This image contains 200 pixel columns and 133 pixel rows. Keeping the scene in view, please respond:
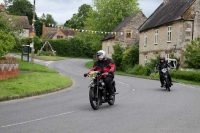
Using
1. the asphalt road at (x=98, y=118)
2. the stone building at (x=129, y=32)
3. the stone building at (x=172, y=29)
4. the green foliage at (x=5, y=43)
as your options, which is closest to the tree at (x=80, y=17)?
the stone building at (x=129, y=32)

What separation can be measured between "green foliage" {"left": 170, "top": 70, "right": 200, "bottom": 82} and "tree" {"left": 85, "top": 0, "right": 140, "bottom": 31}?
109 ft

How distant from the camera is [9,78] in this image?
19188 millimetres

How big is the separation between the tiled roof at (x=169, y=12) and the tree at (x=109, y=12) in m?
17.8

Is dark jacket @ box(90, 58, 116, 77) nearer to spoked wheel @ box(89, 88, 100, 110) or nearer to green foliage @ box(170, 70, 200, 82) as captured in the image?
spoked wheel @ box(89, 88, 100, 110)

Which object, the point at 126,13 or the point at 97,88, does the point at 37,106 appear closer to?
the point at 97,88

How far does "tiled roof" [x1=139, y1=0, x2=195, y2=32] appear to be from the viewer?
3469 cm

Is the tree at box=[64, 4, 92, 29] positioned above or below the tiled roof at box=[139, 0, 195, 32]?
above

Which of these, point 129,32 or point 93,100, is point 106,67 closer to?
point 93,100

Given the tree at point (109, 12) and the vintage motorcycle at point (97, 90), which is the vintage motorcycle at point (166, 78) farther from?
the tree at point (109, 12)

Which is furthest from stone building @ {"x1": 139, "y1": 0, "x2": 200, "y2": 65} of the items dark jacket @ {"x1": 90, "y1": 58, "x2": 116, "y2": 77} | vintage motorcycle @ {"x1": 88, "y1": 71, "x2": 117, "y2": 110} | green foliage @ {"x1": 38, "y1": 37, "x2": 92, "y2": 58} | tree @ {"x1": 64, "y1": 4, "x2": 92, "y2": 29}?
tree @ {"x1": 64, "y1": 4, "x2": 92, "y2": 29}

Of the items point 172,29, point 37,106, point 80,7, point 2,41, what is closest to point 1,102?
point 37,106

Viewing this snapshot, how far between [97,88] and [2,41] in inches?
412

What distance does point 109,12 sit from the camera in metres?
63.5

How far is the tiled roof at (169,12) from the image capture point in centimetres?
3469
